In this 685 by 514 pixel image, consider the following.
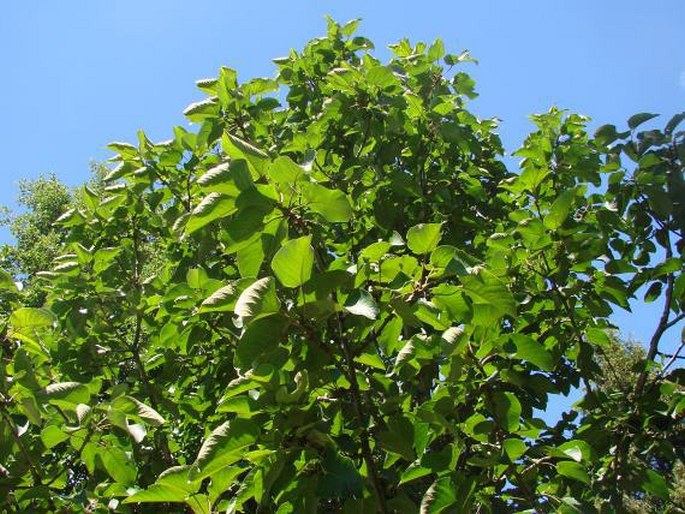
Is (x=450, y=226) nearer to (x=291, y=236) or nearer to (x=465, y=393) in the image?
(x=465, y=393)

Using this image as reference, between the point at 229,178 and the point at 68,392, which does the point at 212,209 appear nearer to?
the point at 229,178

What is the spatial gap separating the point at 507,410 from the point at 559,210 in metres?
1.38

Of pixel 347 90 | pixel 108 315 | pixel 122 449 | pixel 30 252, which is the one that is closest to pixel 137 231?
pixel 108 315

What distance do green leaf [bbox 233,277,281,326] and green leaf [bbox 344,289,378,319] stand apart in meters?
0.25

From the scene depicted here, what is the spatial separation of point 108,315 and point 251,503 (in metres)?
1.59

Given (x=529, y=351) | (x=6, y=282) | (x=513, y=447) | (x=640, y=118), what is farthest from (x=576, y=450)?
(x=640, y=118)

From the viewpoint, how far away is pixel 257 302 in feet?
6.68

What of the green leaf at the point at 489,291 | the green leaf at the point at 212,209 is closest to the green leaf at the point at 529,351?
the green leaf at the point at 489,291

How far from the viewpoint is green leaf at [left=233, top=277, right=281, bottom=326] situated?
2004mm

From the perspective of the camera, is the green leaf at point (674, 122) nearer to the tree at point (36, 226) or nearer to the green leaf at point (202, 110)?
the green leaf at point (202, 110)

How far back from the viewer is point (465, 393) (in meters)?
2.84

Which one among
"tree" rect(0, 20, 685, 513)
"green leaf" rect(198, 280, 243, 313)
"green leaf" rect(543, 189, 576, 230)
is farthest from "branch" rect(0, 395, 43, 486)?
"green leaf" rect(543, 189, 576, 230)

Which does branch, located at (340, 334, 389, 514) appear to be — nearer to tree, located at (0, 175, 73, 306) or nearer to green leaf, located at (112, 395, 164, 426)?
green leaf, located at (112, 395, 164, 426)

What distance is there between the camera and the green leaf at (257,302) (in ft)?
6.57
